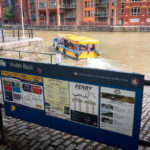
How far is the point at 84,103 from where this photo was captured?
3.39 metres

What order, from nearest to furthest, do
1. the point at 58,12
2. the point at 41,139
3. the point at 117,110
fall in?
1. the point at 117,110
2. the point at 41,139
3. the point at 58,12

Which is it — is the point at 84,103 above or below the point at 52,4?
below

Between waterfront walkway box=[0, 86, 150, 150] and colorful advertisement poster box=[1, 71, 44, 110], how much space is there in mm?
869

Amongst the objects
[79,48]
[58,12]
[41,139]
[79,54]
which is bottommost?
[79,54]

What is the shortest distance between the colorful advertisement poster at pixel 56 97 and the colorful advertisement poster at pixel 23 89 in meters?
0.14

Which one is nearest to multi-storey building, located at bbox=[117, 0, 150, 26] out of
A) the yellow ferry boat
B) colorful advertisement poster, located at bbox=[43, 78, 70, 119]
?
the yellow ferry boat

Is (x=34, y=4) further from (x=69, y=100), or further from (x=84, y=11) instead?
(x=69, y=100)

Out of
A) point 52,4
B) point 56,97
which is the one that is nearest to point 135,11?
point 52,4

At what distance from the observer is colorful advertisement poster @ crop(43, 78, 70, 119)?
3531mm

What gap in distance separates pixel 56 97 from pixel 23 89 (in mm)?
789

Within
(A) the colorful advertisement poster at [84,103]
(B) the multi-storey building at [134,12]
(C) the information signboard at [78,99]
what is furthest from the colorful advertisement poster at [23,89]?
(B) the multi-storey building at [134,12]

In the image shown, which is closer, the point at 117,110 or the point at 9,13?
the point at 117,110

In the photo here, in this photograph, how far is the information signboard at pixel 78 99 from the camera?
297cm

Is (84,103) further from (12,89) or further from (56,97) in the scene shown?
(12,89)
